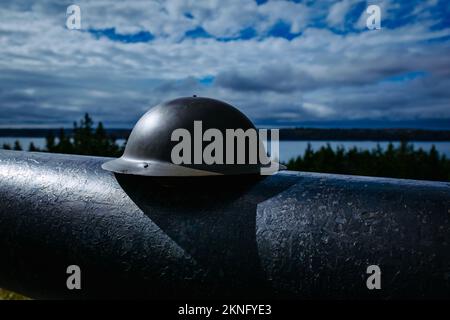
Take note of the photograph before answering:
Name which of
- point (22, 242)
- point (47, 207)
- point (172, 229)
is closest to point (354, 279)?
point (172, 229)

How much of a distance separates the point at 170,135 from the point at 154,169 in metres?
0.19

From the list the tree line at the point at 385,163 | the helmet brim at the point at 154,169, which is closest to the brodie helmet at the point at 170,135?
the helmet brim at the point at 154,169

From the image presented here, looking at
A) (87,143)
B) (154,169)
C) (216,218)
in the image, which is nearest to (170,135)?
(154,169)

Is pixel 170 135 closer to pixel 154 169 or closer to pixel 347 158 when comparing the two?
pixel 154 169

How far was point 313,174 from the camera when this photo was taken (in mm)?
2502

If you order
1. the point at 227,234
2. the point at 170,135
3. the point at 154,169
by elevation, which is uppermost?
the point at 170,135

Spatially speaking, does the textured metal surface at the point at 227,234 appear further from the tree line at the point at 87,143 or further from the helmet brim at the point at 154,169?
the tree line at the point at 87,143

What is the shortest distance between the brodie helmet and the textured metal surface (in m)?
0.06

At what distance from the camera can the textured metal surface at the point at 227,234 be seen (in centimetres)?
196

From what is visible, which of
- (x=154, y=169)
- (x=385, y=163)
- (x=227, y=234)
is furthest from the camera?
(x=385, y=163)

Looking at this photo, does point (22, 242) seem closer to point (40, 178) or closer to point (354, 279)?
point (40, 178)

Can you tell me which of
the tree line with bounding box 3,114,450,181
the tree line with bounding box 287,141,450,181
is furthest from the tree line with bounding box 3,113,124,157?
the tree line with bounding box 287,141,450,181

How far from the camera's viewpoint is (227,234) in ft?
7.30
